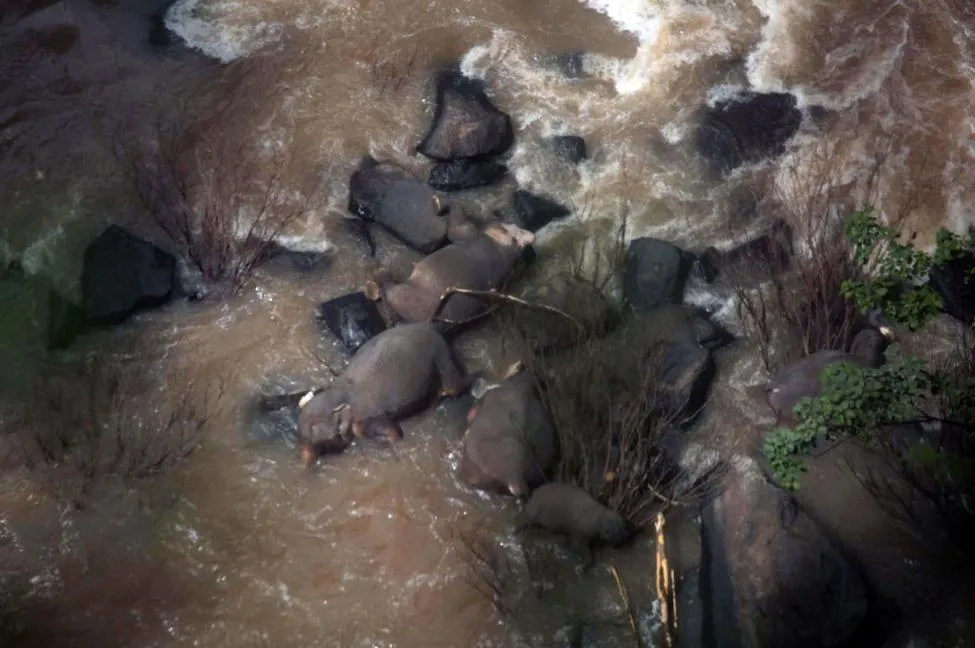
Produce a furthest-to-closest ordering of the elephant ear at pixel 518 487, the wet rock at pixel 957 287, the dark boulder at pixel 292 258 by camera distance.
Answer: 1. the dark boulder at pixel 292 258
2. the wet rock at pixel 957 287
3. the elephant ear at pixel 518 487

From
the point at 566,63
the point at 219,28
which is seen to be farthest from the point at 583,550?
the point at 219,28

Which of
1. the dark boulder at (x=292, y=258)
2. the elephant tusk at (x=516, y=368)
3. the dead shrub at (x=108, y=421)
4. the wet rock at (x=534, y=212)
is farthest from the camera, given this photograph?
the wet rock at (x=534, y=212)

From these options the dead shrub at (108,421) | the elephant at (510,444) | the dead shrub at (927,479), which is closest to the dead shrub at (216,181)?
the dead shrub at (108,421)

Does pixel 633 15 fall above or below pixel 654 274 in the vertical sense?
above

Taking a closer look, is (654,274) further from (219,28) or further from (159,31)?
(159,31)

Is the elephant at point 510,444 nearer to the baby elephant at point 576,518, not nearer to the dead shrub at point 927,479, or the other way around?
the baby elephant at point 576,518

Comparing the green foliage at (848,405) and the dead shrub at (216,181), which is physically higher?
the green foliage at (848,405)

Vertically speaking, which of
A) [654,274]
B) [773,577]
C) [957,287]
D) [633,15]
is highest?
[633,15]
